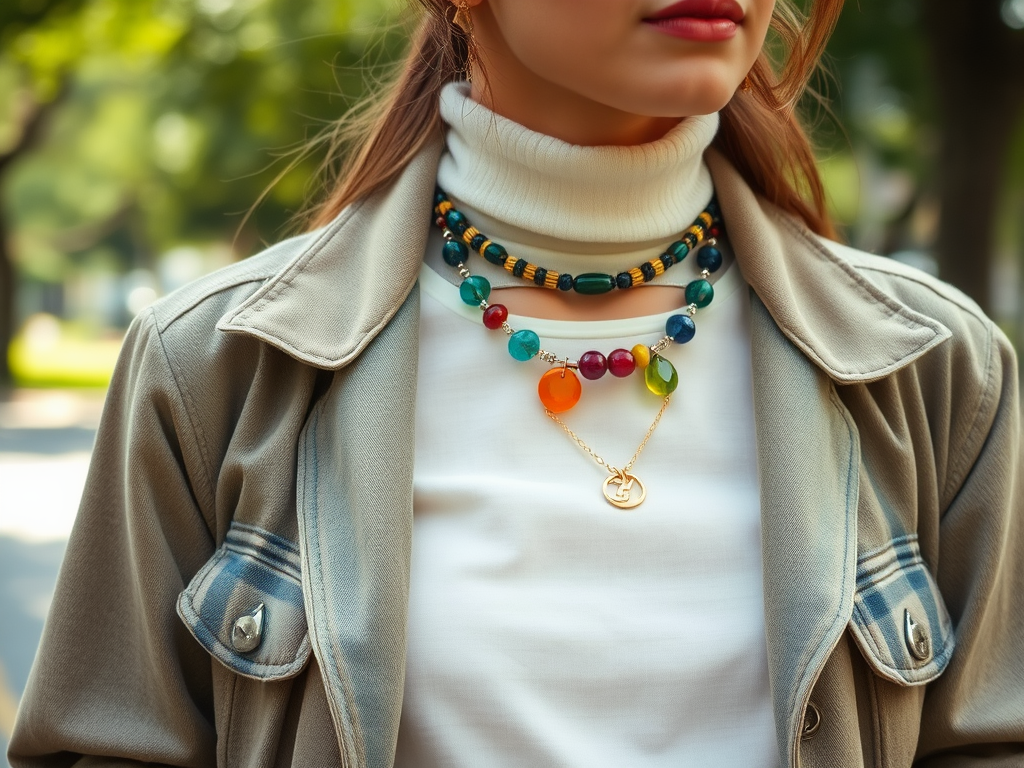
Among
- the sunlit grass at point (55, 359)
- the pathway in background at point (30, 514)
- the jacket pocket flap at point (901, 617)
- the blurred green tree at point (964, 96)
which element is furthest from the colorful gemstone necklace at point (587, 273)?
the sunlit grass at point (55, 359)

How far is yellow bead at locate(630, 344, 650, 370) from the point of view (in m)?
1.88

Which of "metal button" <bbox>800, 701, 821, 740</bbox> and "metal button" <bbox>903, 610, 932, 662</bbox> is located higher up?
"metal button" <bbox>903, 610, 932, 662</bbox>

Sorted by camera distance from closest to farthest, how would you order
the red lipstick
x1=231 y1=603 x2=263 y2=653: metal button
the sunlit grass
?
the red lipstick → x1=231 y1=603 x2=263 y2=653: metal button → the sunlit grass

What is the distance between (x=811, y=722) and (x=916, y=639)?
21 cm

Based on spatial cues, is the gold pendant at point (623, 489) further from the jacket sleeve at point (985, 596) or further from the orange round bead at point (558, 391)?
the jacket sleeve at point (985, 596)

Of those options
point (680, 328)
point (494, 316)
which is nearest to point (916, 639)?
point (680, 328)

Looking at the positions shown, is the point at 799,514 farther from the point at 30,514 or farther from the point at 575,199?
the point at 30,514

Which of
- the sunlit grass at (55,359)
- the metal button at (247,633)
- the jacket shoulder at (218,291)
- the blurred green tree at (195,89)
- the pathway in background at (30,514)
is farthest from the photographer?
the sunlit grass at (55,359)

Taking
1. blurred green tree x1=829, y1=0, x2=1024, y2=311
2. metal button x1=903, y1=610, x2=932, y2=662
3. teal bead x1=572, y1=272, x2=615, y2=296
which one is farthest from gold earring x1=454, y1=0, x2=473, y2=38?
blurred green tree x1=829, y1=0, x2=1024, y2=311

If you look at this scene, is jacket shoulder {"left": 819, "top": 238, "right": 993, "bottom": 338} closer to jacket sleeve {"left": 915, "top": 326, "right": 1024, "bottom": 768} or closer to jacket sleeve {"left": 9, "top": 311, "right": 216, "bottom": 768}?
jacket sleeve {"left": 915, "top": 326, "right": 1024, "bottom": 768}

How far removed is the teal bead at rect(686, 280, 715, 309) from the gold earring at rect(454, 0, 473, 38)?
552 millimetres

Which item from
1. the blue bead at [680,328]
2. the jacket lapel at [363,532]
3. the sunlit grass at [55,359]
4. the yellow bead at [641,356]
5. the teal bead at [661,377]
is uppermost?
the blue bead at [680,328]

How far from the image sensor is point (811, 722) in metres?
1.70

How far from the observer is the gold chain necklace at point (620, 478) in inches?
70.7
